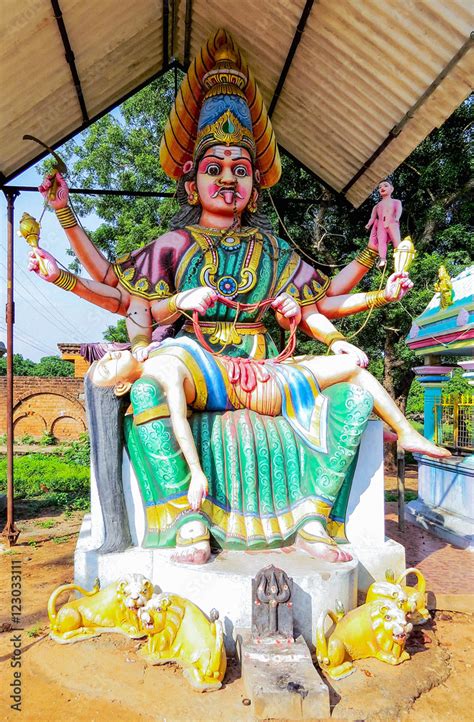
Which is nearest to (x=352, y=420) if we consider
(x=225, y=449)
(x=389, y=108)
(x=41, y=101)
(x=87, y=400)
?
(x=225, y=449)

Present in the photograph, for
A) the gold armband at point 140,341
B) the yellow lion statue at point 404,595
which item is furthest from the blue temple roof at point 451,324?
the gold armband at point 140,341

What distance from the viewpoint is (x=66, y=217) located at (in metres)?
4.45

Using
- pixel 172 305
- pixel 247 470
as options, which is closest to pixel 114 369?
pixel 172 305

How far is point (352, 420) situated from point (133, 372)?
1.46 meters

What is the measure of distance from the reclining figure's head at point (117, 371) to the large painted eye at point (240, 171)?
195cm

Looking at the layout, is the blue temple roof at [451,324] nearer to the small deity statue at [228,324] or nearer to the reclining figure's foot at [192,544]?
the small deity statue at [228,324]

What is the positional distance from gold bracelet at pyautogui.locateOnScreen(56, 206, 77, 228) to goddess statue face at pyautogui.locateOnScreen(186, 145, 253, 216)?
3.68 feet

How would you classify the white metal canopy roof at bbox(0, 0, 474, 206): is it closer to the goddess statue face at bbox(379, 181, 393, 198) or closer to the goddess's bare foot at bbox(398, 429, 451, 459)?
the goddess statue face at bbox(379, 181, 393, 198)

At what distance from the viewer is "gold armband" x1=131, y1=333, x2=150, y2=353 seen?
4.45 meters

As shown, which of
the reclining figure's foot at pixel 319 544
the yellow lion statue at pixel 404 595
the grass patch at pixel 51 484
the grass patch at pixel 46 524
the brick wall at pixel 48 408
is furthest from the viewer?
the brick wall at pixel 48 408

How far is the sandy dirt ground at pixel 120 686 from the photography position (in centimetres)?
271

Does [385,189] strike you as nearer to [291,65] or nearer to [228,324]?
[291,65]

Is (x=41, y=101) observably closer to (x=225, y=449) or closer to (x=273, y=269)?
(x=273, y=269)

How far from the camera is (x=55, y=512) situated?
7.54m
